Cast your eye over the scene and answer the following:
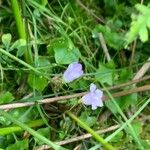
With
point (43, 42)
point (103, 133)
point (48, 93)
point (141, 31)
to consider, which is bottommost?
point (103, 133)

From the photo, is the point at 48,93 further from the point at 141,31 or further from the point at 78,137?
the point at 141,31

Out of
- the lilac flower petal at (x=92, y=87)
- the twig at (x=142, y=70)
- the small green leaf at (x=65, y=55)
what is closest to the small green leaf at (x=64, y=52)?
the small green leaf at (x=65, y=55)

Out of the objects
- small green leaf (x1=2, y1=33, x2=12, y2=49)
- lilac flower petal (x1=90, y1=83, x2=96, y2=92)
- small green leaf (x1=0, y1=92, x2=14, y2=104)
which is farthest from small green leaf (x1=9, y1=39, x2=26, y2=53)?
lilac flower petal (x1=90, y1=83, x2=96, y2=92)

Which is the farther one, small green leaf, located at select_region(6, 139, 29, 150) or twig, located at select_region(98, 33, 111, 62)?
twig, located at select_region(98, 33, 111, 62)

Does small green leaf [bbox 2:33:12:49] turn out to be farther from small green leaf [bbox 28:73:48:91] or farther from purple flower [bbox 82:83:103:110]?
purple flower [bbox 82:83:103:110]

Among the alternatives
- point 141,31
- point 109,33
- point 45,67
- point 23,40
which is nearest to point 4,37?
point 23,40

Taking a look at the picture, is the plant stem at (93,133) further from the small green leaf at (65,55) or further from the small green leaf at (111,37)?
the small green leaf at (111,37)

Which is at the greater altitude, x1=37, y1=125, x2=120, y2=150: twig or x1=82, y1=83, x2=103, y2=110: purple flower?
x1=82, y1=83, x2=103, y2=110: purple flower
